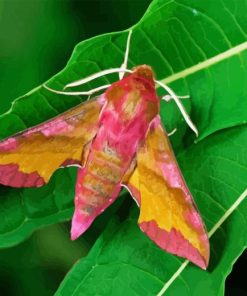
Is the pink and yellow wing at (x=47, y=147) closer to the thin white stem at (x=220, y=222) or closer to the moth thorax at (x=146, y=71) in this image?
the moth thorax at (x=146, y=71)

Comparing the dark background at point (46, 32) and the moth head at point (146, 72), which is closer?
the moth head at point (146, 72)

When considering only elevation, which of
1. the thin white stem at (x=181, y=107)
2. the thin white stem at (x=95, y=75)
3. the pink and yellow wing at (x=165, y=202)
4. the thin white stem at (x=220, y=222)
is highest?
the thin white stem at (x=95, y=75)

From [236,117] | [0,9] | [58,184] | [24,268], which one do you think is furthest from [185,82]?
[24,268]

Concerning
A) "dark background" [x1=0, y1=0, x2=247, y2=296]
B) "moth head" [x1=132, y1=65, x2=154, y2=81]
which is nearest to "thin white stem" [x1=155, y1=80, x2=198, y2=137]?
"moth head" [x1=132, y1=65, x2=154, y2=81]

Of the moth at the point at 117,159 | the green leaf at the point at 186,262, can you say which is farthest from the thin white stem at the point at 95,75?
the green leaf at the point at 186,262

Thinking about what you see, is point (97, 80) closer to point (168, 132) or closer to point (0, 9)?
point (168, 132)
